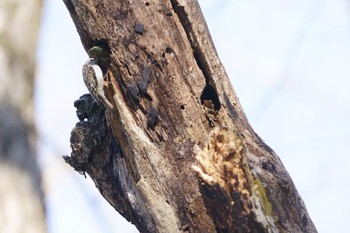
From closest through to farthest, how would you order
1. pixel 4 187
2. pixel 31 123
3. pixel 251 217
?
1. pixel 251 217
2. pixel 4 187
3. pixel 31 123

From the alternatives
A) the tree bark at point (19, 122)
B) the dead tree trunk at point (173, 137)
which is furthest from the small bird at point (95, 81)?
the tree bark at point (19, 122)

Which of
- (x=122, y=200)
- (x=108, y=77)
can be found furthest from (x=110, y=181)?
(x=108, y=77)

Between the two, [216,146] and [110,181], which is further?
[110,181]

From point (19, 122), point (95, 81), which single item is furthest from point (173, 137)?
point (19, 122)

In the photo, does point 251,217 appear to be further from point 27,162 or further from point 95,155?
point 27,162

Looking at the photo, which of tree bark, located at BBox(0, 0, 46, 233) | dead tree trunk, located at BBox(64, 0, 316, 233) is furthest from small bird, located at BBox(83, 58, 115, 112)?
tree bark, located at BBox(0, 0, 46, 233)

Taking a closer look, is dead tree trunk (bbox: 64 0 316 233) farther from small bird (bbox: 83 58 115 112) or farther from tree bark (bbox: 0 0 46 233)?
tree bark (bbox: 0 0 46 233)

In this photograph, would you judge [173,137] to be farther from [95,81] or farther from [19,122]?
[19,122]
